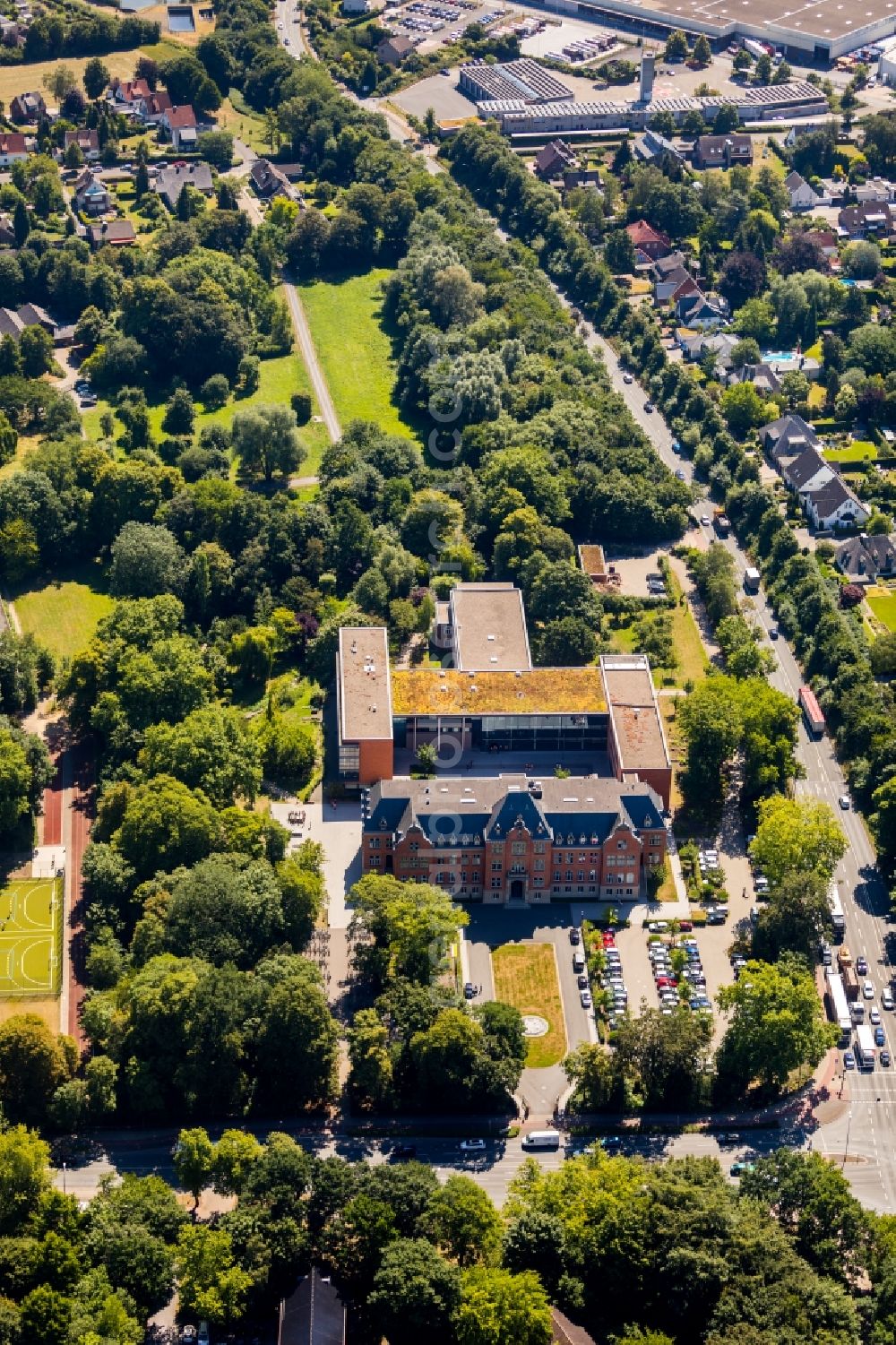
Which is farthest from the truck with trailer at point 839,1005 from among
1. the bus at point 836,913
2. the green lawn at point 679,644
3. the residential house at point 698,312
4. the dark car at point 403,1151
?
the residential house at point 698,312

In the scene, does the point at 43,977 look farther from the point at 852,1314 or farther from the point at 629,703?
the point at 852,1314

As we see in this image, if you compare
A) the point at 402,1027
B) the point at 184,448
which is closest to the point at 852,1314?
the point at 402,1027

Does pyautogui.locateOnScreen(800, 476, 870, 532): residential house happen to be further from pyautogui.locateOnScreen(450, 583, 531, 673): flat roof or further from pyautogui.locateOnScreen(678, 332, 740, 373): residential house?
pyautogui.locateOnScreen(450, 583, 531, 673): flat roof

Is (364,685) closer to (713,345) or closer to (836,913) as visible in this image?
(836,913)

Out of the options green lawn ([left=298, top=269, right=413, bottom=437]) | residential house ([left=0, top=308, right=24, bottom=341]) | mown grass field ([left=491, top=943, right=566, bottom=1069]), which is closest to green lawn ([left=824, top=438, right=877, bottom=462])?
green lawn ([left=298, top=269, right=413, bottom=437])

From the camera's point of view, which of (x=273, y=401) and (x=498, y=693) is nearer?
(x=498, y=693)

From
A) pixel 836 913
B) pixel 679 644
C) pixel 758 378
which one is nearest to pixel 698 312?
pixel 758 378
